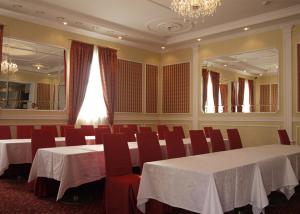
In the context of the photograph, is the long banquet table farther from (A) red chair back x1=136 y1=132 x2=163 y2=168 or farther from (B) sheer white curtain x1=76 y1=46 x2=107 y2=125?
(B) sheer white curtain x1=76 y1=46 x2=107 y2=125

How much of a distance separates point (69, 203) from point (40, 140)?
1.16 meters

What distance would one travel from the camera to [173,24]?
25.7 feet

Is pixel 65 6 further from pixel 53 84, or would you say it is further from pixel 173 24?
pixel 173 24

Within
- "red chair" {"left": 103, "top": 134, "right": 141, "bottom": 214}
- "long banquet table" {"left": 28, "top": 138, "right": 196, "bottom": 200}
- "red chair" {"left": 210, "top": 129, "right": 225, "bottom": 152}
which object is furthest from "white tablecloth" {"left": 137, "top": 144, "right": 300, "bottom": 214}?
"red chair" {"left": 210, "top": 129, "right": 225, "bottom": 152}

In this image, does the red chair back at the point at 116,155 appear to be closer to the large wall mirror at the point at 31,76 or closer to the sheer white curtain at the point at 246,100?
the large wall mirror at the point at 31,76

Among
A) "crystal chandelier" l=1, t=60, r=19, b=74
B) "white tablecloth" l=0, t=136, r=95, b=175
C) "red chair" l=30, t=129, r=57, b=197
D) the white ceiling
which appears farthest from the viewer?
"crystal chandelier" l=1, t=60, r=19, b=74

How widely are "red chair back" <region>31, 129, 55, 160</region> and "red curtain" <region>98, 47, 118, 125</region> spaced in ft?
12.6

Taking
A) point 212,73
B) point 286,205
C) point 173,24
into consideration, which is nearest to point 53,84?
point 173,24

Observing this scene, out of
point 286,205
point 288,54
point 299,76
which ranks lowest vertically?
point 286,205

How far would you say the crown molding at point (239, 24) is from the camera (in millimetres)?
6598

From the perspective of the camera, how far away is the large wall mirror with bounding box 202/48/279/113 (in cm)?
733

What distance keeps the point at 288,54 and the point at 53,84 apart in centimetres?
590

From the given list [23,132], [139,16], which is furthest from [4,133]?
[139,16]

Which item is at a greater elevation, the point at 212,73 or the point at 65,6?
the point at 65,6
